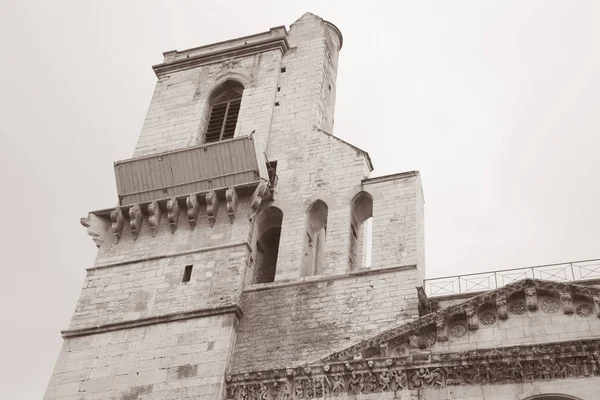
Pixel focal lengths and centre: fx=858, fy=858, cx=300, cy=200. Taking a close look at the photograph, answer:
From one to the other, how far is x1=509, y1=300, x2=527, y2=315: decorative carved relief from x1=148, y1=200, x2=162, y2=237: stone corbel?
8725 millimetres

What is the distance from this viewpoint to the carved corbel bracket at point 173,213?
20172mm

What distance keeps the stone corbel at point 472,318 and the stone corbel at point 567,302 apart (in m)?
1.52

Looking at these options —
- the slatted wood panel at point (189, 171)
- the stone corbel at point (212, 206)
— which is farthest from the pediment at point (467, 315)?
the slatted wood panel at point (189, 171)

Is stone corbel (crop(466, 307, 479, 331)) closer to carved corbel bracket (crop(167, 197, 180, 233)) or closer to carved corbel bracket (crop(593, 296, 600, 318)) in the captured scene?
carved corbel bracket (crop(593, 296, 600, 318))

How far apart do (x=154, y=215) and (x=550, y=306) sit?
31.1ft

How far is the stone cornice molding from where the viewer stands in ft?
81.6

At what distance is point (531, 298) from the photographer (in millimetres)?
15477

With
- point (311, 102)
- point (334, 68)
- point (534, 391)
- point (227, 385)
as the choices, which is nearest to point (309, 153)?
point (311, 102)

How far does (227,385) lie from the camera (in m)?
16.6

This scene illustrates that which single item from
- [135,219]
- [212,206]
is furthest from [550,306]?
[135,219]

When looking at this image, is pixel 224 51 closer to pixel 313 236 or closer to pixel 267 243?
pixel 267 243

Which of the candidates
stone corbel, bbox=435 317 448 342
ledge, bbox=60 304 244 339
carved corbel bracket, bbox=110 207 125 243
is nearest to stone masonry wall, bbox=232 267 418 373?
ledge, bbox=60 304 244 339

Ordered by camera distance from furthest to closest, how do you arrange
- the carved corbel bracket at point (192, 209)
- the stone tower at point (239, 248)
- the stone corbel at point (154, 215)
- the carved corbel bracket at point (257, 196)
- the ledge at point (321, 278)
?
the stone corbel at point (154, 215) < the carved corbel bracket at point (192, 209) < the carved corbel bracket at point (257, 196) < the ledge at point (321, 278) < the stone tower at point (239, 248)

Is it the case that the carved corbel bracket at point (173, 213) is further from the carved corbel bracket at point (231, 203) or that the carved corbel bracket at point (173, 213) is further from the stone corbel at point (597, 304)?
the stone corbel at point (597, 304)
